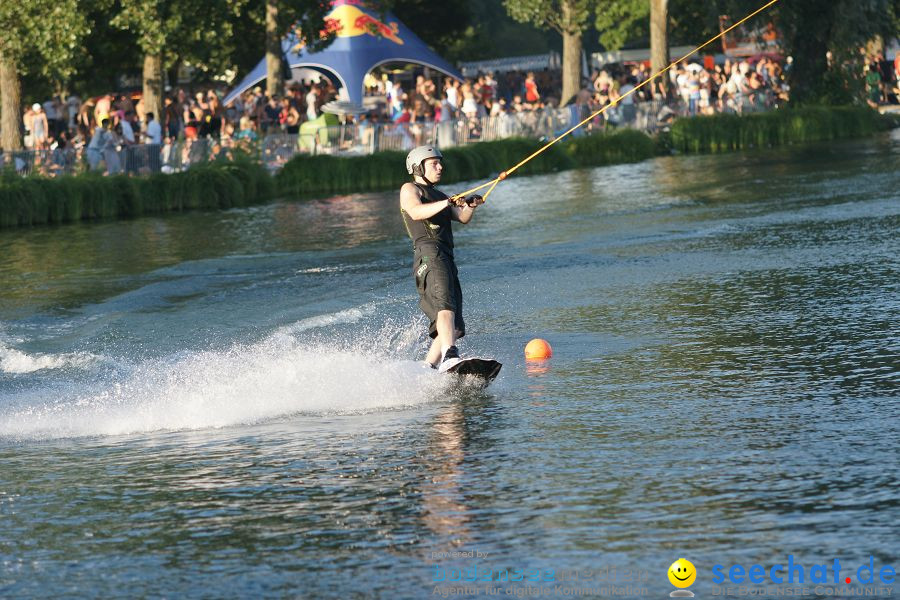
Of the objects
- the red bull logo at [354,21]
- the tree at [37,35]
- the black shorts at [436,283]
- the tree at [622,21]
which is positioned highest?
the tree at [622,21]

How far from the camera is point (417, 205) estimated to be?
35.0 ft

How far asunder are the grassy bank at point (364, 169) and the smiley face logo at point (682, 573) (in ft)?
72.2

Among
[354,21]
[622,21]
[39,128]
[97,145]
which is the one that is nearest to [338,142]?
[97,145]

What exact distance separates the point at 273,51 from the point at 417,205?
1081 inches

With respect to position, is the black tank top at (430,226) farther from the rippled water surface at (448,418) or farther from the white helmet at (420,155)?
the rippled water surface at (448,418)

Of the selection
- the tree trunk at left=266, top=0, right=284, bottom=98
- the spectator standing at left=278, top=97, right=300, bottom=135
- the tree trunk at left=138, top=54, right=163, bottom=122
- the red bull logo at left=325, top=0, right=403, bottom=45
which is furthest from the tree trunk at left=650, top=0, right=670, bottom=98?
the tree trunk at left=138, top=54, right=163, bottom=122

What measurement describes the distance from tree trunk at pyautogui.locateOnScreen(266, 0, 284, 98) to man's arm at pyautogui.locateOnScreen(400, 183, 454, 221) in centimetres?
2648

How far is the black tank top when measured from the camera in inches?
423

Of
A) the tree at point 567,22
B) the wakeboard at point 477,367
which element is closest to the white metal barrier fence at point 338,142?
the tree at point 567,22

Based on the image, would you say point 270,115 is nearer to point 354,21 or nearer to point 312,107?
point 312,107

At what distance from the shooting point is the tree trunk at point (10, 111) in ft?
107

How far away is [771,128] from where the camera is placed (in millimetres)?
38500

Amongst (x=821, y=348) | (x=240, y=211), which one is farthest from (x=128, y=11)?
(x=821, y=348)

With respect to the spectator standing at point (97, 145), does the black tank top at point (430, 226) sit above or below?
below
